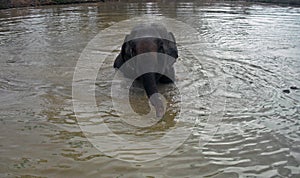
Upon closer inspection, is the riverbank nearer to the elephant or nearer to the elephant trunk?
the elephant

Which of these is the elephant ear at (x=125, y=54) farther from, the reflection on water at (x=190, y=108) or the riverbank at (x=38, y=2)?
Answer: the riverbank at (x=38, y=2)

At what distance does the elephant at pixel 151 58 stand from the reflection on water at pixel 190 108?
12.0 inches

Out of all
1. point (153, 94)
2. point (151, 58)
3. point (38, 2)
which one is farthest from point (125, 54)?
point (38, 2)

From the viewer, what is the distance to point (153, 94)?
494cm

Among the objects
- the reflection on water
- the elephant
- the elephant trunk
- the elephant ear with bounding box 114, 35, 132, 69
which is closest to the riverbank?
the reflection on water

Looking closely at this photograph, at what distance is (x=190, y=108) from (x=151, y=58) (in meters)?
0.96

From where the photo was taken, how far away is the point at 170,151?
12.4ft

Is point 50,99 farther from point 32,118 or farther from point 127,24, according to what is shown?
point 127,24

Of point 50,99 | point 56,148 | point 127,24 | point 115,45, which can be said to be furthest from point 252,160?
point 127,24

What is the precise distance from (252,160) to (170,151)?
2.58ft

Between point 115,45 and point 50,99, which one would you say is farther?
point 115,45

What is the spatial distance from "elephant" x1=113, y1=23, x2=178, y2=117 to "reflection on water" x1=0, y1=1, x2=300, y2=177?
1.00ft

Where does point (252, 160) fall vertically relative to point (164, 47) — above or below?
below

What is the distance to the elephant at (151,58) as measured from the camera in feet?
16.7
